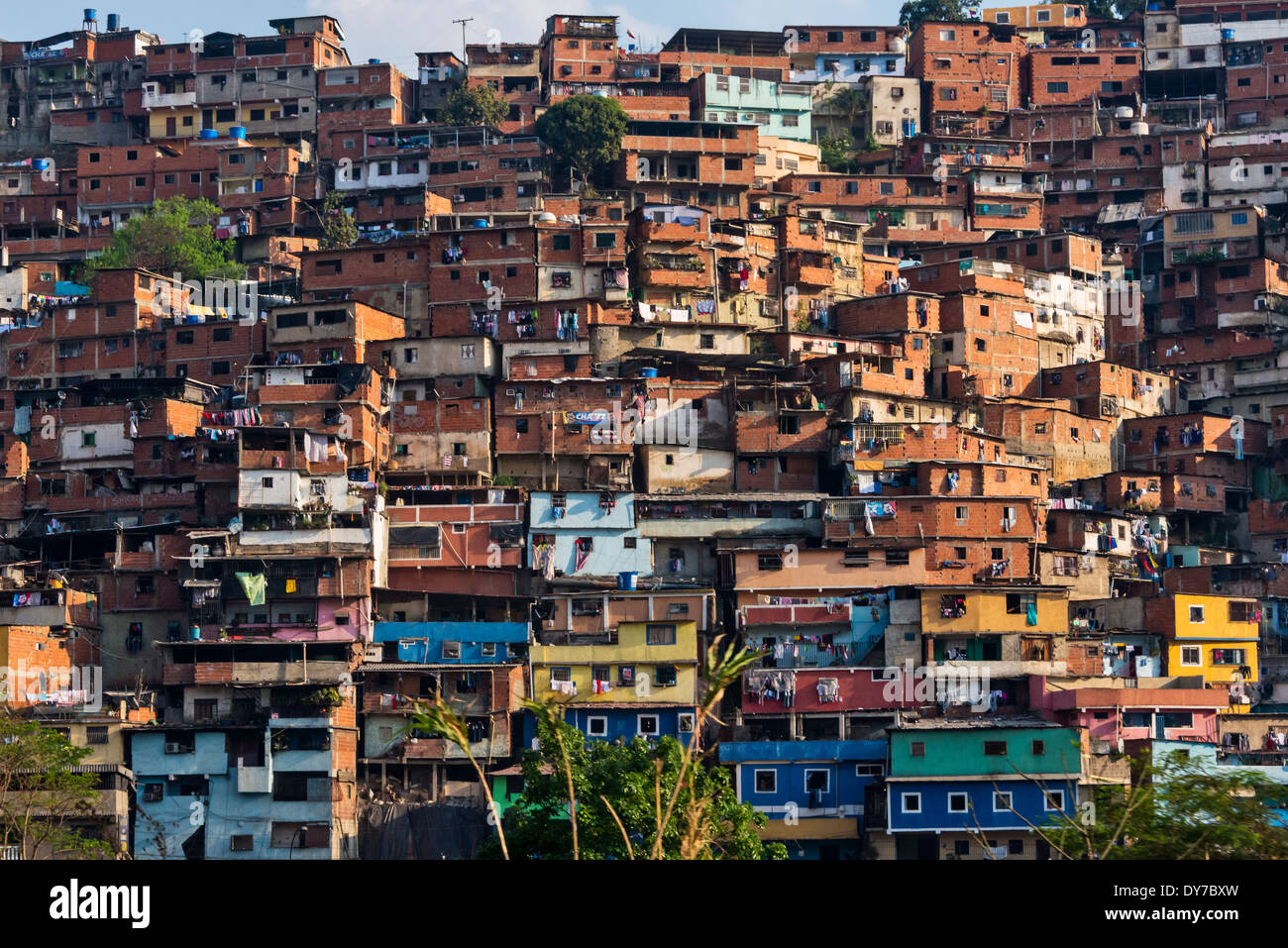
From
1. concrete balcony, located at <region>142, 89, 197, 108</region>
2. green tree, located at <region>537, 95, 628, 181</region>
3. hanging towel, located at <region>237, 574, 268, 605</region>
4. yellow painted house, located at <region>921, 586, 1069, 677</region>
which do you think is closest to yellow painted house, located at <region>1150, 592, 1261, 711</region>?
yellow painted house, located at <region>921, 586, 1069, 677</region>

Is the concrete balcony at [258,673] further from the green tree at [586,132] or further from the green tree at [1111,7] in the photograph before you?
the green tree at [1111,7]

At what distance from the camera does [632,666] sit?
3900 centimetres

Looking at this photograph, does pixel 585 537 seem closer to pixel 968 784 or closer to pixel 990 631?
pixel 990 631

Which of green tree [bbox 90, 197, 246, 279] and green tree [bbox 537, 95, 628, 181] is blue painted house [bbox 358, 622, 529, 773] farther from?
green tree [bbox 537, 95, 628, 181]

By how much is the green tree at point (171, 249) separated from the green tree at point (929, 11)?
1210 inches

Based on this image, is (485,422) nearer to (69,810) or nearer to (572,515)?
(572,515)

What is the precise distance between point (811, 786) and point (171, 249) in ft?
97.5

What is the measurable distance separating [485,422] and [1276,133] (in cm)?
3342

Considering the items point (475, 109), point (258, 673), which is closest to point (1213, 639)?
point (258, 673)

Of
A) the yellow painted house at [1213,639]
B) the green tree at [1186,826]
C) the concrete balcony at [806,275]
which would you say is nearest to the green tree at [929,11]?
the concrete balcony at [806,275]

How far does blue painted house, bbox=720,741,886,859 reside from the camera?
36844 mm

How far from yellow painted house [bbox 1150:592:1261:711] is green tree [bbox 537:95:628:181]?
2542 centimetres

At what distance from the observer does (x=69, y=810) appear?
3456 cm
